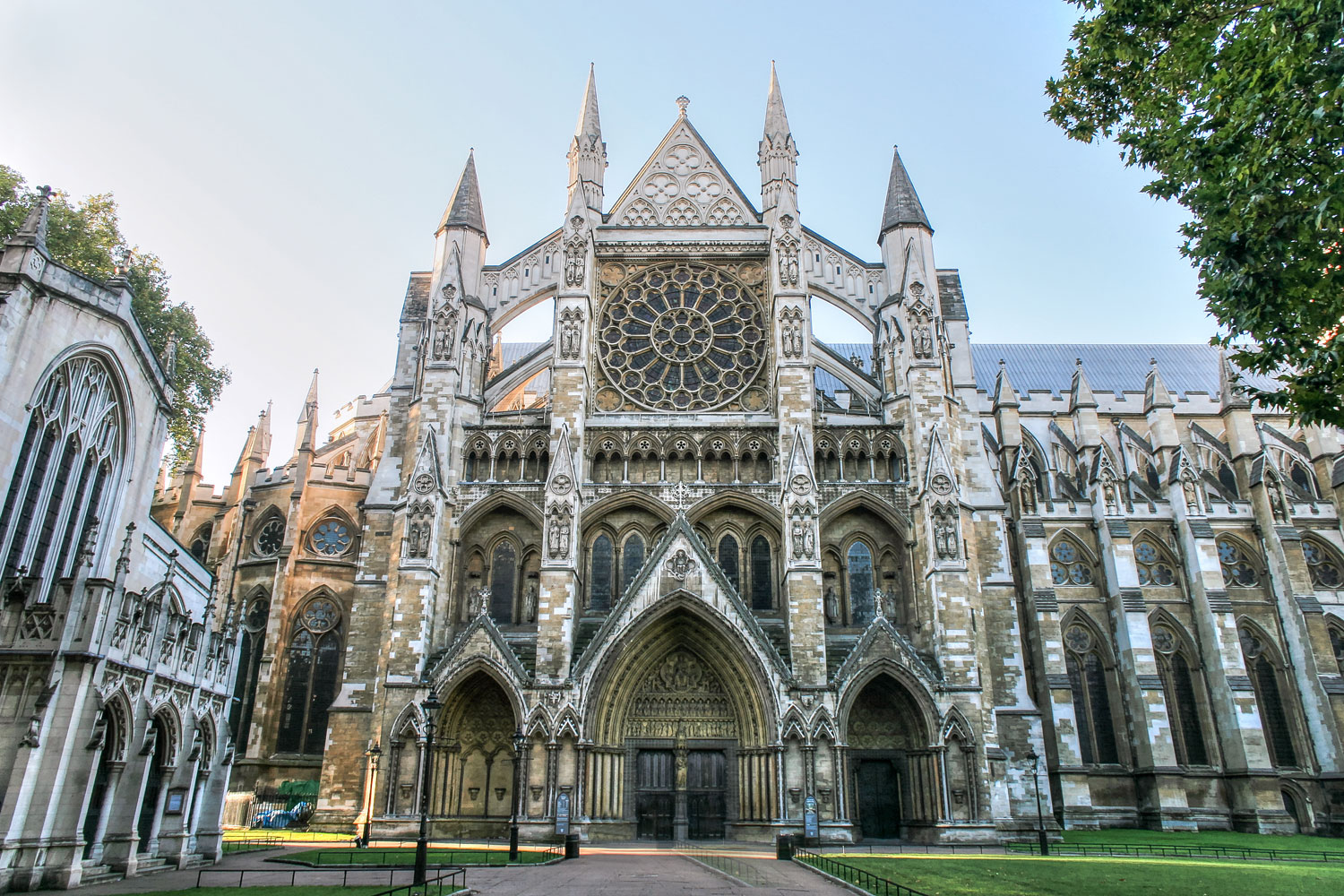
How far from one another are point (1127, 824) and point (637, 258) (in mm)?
28423

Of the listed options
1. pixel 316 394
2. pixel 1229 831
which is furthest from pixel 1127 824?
pixel 316 394

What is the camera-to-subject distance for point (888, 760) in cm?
2653

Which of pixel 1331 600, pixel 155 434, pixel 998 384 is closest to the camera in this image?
pixel 155 434

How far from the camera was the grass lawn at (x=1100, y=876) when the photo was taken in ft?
47.9

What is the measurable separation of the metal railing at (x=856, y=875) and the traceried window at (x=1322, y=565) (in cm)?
3152

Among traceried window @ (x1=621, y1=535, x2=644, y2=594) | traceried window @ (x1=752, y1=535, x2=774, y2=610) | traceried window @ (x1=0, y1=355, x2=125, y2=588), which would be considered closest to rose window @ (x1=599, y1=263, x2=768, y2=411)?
traceried window @ (x1=621, y1=535, x2=644, y2=594)

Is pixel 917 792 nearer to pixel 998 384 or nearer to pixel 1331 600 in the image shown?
pixel 998 384

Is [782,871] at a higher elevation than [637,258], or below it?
below

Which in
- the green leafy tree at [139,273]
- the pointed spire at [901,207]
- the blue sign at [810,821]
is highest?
the pointed spire at [901,207]

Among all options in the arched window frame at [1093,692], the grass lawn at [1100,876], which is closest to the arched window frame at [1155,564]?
the arched window frame at [1093,692]

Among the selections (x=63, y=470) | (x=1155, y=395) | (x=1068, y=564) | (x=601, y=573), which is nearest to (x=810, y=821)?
(x=601, y=573)

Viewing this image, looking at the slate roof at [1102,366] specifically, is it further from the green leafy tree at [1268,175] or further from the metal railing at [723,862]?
the green leafy tree at [1268,175]

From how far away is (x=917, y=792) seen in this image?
84.3 feet

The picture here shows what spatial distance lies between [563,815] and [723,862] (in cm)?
634
